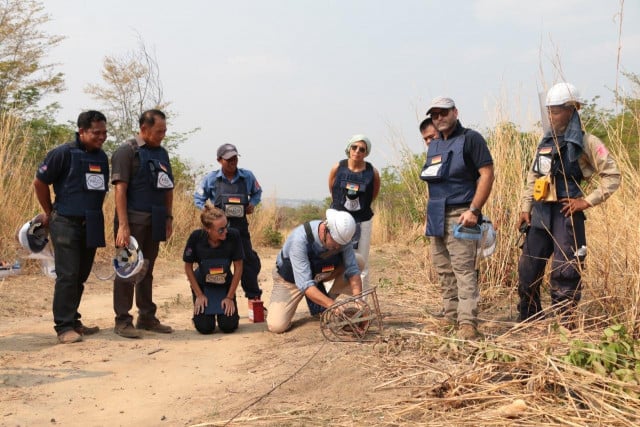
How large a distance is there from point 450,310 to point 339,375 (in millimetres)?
1308

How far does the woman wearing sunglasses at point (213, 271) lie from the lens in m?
5.57

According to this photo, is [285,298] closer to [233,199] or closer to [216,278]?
[216,278]

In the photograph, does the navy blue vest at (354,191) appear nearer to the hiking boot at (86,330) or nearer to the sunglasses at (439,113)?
the sunglasses at (439,113)

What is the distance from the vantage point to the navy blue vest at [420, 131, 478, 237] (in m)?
4.67

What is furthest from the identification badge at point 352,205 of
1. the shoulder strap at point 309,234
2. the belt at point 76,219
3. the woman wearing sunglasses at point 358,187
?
the belt at point 76,219

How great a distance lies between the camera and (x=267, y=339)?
5.25 m

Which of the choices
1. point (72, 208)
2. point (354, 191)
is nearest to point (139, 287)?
point (72, 208)

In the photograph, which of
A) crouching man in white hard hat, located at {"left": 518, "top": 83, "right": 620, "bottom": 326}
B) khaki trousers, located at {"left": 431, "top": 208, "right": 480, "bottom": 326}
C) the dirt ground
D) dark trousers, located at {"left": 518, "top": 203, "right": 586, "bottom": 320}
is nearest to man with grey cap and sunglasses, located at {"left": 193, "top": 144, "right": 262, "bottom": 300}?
the dirt ground

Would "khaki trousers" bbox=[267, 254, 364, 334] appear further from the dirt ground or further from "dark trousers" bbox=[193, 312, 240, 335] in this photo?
"dark trousers" bbox=[193, 312, 240, 335]

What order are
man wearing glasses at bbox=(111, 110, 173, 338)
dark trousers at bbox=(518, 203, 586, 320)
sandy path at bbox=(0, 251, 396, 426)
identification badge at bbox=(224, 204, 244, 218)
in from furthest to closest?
1. identification badge at bbox=(224, 204, 244, 218)
2. man wearing glasses at bbox=(111, 110, 173, 338)
3. dark trousers at bbox=(518, 203, 586, 320)
4. sandy path at bbox=(0, 251, 396, 426)

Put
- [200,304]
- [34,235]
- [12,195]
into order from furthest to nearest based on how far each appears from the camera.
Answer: [12,195] → [200,304] → [34,235]

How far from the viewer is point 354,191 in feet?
19.1

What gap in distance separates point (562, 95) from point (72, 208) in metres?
3.71

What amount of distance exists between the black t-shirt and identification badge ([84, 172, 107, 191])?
2.83 feet
